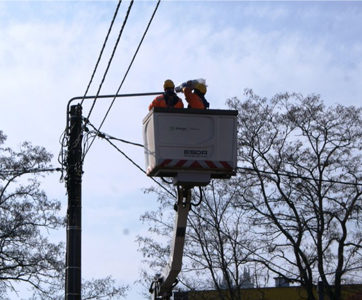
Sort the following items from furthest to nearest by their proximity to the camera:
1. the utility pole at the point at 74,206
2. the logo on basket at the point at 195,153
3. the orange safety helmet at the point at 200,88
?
the utility pole at the point at 74,206, the orange safety helmet at the point at 200,88, the logo on basket at the point at 195,153

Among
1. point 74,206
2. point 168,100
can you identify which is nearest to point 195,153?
point 168,100

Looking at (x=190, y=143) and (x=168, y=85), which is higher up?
(x=168, y=85)

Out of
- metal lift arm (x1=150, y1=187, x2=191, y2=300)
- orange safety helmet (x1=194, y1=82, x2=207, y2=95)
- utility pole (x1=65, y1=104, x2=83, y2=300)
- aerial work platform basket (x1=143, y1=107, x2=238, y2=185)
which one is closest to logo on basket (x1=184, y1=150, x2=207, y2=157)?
aerial work platform basket (x1=143, y1=107, x2=238, y2=185)

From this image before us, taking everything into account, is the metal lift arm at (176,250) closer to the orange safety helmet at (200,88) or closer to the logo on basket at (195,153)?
the logo on basket at (195,153)

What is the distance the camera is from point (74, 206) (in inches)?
615

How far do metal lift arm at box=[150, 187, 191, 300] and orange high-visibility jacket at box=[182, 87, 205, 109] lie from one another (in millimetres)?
1254

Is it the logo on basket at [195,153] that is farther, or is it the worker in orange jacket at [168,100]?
the worker in orange jacket at [168,100]

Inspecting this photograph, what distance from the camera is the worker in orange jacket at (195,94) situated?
39.6 feet

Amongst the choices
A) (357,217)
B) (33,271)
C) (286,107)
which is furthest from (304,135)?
Answer: (33,271)

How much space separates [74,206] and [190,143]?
4945mm

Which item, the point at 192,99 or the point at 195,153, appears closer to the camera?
the point at 195,153

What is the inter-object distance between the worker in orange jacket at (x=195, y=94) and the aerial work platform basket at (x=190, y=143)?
0.64 metres

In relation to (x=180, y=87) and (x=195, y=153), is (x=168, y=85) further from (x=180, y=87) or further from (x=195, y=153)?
(x=195, y=153)

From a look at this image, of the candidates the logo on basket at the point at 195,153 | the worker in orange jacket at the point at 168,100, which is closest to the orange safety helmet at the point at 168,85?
the worker in orange jacket at the point at 168,100
